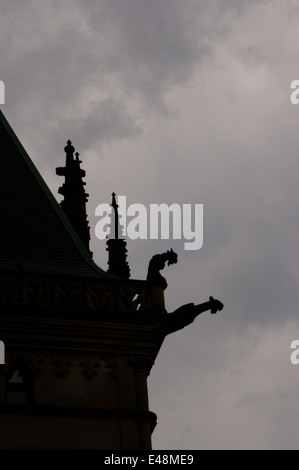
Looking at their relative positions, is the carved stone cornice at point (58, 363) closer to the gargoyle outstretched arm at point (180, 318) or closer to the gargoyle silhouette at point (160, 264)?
the gargoyle outstretched arm at point (180, 318)

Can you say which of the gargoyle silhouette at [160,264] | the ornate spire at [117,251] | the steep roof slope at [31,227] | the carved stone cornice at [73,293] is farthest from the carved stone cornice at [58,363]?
the ornate spire at [117,251]

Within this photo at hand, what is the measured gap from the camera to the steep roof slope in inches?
1195

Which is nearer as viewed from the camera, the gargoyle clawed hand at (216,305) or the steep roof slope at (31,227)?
the gargoyle clawed hand at (216,305)

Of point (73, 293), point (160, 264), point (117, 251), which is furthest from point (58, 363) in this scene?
point (117, 251)

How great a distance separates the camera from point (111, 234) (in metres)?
32.8

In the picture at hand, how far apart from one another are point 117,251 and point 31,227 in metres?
2.18

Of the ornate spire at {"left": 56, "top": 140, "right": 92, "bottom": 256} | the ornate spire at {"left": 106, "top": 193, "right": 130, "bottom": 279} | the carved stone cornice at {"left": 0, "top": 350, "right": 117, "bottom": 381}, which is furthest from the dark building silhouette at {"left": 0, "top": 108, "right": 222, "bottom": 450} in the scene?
the ornate spire at {"left": 56, "top": 140, "right": 92, "bottom": 256}

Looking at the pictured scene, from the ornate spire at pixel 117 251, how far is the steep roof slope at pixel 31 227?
116 centimetres

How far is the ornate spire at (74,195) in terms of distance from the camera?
3278 cm

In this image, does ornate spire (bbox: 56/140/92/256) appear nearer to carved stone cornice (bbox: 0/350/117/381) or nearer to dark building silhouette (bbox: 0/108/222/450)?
dark building silhouette (bbox: 0/108/222/450)

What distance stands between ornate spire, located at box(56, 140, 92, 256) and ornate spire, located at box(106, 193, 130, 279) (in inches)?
21.6
